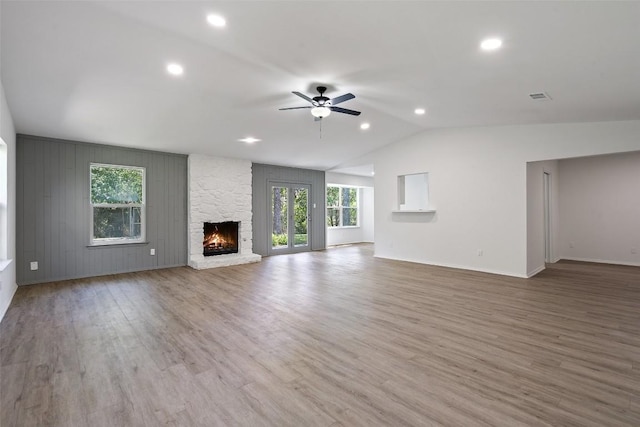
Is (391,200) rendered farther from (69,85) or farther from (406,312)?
(69,85)

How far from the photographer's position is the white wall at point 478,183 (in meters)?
5.02

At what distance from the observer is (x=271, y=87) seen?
4195 mm

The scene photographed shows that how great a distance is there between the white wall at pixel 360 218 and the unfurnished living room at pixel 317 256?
239 cm

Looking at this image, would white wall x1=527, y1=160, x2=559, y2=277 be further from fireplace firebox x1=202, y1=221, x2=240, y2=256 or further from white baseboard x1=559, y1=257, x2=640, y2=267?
fireplace firebox x1=202, y1=221, x2=240, y2=256

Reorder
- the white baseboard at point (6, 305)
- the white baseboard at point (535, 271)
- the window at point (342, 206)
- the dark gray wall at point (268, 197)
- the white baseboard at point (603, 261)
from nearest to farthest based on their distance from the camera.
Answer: the white baseboard at point (6, 305), the white baseboard at point (535, 271), the white baseboard at point (603, 261), the dark gray wall at point (268, 197), the window at point (342, 206)

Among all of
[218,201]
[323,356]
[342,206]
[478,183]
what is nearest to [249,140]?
[218,201]

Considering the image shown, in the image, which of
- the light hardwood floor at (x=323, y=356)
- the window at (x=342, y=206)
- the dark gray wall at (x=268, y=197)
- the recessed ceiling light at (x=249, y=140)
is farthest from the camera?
the window at (x=342, y=206)

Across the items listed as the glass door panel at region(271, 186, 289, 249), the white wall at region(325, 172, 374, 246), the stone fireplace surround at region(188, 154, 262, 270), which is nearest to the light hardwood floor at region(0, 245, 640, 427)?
the stone fireplace surround at region(188, 154, 262, 270)

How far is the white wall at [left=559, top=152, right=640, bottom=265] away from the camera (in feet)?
21.7

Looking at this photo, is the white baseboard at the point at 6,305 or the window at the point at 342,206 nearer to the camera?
the white baseboard at the point at 6,305

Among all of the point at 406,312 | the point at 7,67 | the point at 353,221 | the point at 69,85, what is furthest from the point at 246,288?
the point at 353,221

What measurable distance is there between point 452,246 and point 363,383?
5.02 meters

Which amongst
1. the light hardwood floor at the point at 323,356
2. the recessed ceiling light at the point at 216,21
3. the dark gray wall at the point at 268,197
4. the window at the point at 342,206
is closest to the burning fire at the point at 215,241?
the dark gray wall at the point at 268,197

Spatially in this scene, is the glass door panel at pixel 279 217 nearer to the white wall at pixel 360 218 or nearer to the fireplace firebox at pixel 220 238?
the fireplace firebox at pixel 220 238
